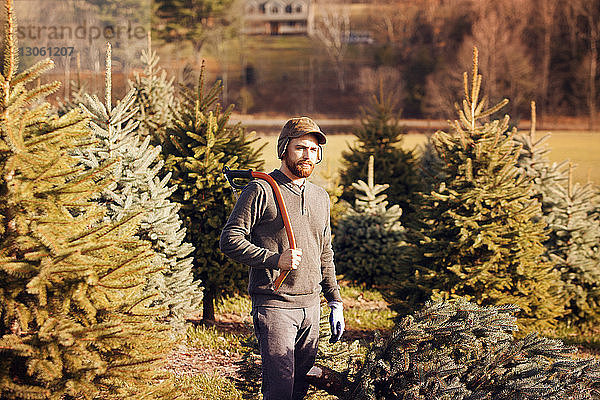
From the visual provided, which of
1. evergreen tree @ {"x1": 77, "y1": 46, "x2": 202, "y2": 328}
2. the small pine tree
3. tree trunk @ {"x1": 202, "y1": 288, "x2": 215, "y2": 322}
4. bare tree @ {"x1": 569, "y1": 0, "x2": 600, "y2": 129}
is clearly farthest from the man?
bare tree @ {"x1": 569, "y1": 0, "x2": 600, "y2": 129}

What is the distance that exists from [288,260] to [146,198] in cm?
296

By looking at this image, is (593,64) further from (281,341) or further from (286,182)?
(281,341)

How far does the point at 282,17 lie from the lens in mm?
80500

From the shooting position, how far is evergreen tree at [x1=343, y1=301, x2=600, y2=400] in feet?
13.5

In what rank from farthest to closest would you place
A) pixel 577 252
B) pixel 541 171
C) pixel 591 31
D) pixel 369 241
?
1. pixel 591 31
2. pixel 369 241
3. pixel 541 171
4. pixel 577 252

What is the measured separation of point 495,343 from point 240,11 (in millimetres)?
60334

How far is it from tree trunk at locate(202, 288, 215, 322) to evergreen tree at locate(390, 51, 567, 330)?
2448 millimetres

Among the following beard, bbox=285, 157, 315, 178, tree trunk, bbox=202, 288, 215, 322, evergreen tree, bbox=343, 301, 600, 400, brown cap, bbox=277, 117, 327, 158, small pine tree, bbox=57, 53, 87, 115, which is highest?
small pine tree, bbox=57, 53, 87, 115

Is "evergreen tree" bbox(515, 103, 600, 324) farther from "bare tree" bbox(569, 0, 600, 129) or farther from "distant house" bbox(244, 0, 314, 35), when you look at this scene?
"distant house" bbox(244, 0, 314, 35)

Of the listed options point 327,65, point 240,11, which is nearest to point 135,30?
point 240,11

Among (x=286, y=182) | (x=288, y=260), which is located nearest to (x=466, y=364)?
(x=288, y=260)

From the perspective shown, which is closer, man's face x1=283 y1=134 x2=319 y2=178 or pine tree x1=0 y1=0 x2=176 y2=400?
pine tree x1=0 y1=0 x2=176 y2=400

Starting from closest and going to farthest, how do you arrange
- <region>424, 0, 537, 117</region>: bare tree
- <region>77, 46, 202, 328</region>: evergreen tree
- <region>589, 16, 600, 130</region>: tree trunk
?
<region>77, 46, 202, 328</region>: evergreen tree, <region>424, 0, 537, 117</region>: bare tree, <region>589, 16, 600, 130</region>: tree trunk

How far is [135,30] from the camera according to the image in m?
40.7
